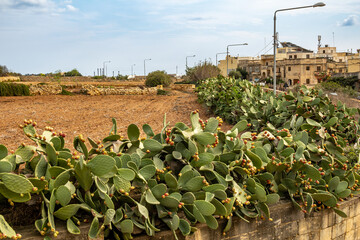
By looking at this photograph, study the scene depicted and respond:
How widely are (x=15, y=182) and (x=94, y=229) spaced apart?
70 centimetres

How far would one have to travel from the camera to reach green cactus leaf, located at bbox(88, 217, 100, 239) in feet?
9.57

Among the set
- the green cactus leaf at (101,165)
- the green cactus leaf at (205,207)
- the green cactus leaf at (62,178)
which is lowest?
the green cactus leaf at (205,207)

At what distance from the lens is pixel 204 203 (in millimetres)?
3375

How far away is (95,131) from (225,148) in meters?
7.74

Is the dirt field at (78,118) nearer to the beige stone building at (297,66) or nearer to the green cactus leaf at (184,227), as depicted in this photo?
the green cactus leaf at (184,227)

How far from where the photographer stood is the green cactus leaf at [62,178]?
2906 millimetres

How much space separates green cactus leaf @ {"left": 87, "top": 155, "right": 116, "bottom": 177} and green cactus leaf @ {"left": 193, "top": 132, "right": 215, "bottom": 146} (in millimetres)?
1036

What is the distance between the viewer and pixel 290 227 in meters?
4.27

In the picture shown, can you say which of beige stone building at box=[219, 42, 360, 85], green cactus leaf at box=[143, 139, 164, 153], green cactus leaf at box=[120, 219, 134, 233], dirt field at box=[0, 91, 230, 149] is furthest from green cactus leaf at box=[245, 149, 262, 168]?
beige stone building at box=[219, 42, 360, 85]

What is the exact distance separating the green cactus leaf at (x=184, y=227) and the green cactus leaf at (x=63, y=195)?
1013 millimetres

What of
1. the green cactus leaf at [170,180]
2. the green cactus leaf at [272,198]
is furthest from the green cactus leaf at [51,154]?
the green cactus leaf at [272,198]

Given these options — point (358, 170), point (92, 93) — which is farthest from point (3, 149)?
point (92, 93)

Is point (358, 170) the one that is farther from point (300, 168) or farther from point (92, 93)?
point (92, 93)

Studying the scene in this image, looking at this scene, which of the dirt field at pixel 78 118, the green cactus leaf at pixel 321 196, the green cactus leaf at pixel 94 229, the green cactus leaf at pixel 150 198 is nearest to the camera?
the green cactus leaf at pixel 94 229
